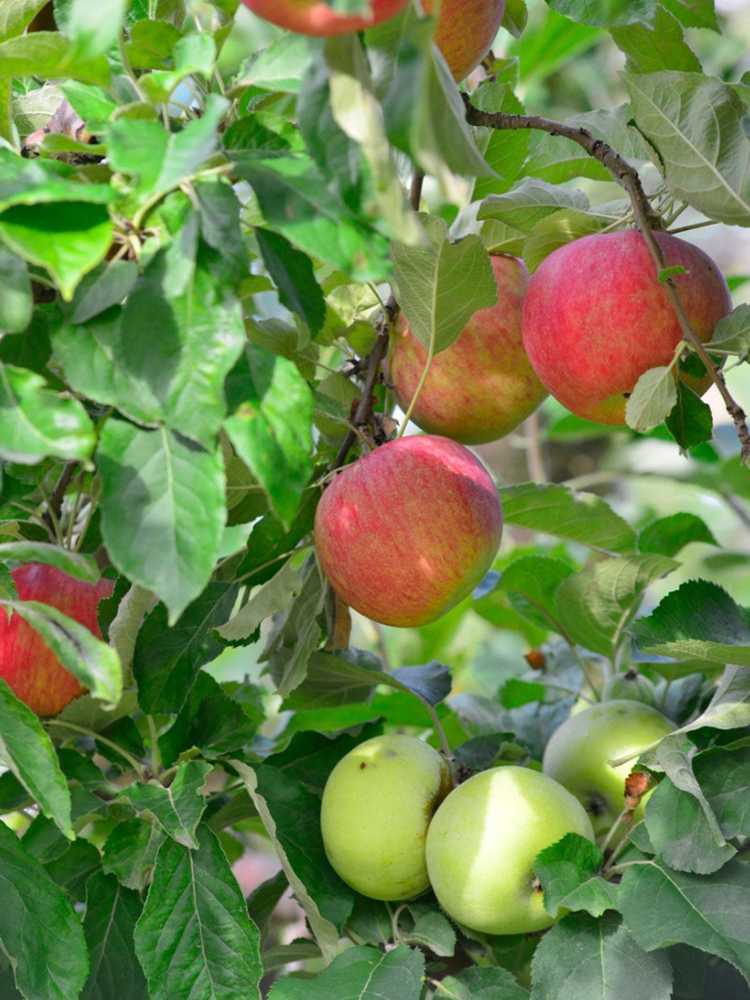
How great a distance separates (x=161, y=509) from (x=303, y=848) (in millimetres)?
414

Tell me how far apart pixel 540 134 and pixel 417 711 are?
0.56 m

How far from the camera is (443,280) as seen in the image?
85cm

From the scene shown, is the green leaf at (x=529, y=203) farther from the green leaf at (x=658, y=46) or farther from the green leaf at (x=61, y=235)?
the green leaf at (x=61, y=235)

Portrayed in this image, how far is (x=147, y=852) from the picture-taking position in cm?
84

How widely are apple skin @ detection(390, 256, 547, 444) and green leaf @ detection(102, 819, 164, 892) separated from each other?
389 millimetres

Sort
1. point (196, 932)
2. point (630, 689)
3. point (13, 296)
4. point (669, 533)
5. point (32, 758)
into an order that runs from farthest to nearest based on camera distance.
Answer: point (669, 533) < point (630, 689) < point (196, 932) < point (32, 758) < point (13, 296)

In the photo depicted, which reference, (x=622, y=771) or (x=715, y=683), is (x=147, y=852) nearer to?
(x=622, y=771)

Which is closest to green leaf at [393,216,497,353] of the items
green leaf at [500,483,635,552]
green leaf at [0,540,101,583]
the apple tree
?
the apple tree

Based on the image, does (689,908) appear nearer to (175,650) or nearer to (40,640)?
(175,650)

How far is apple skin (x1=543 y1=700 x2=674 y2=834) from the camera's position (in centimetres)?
93

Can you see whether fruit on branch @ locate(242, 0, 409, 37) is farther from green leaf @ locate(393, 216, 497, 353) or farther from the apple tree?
green leaf @ locate(393, 216, 497, 353)


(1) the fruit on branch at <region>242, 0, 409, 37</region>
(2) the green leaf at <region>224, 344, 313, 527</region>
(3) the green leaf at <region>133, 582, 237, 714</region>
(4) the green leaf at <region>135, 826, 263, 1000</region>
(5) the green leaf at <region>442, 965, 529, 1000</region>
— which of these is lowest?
(5) the green leaf at <region>442, 965, 529, 1000</region>

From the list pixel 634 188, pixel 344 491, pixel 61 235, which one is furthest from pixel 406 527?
pixel 61 235

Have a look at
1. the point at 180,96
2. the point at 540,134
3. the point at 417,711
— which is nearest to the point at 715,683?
the point at 417,711
